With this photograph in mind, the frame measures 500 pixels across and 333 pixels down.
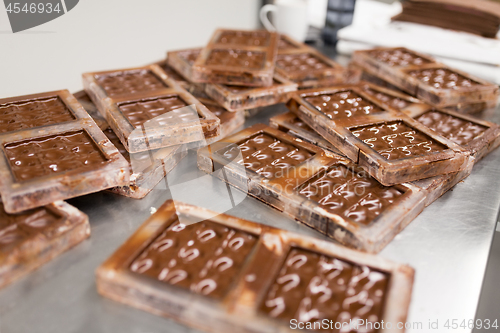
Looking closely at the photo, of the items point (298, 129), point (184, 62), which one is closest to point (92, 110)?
point (184, 62)

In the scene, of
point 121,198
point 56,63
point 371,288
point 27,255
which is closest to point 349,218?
point 371,288

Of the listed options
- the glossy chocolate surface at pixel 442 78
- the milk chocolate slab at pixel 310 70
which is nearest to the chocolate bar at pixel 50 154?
the milk chocolate slab at pixel 310 70

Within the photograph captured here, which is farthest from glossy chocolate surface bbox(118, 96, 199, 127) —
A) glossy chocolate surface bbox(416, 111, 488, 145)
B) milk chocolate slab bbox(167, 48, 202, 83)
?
glossy chocolate surface bbox(416, 111, 488, 145)

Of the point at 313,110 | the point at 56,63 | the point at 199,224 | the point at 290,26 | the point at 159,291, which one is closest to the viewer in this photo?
the point at 159,291

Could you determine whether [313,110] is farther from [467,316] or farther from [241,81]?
[467,316]

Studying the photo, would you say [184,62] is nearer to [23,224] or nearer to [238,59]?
[238,59]

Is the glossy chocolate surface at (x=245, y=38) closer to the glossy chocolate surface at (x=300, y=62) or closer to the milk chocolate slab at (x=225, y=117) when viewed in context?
the glossy chocolate surface at (x=300, y=62)

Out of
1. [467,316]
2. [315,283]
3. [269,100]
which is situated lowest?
[467,316]
